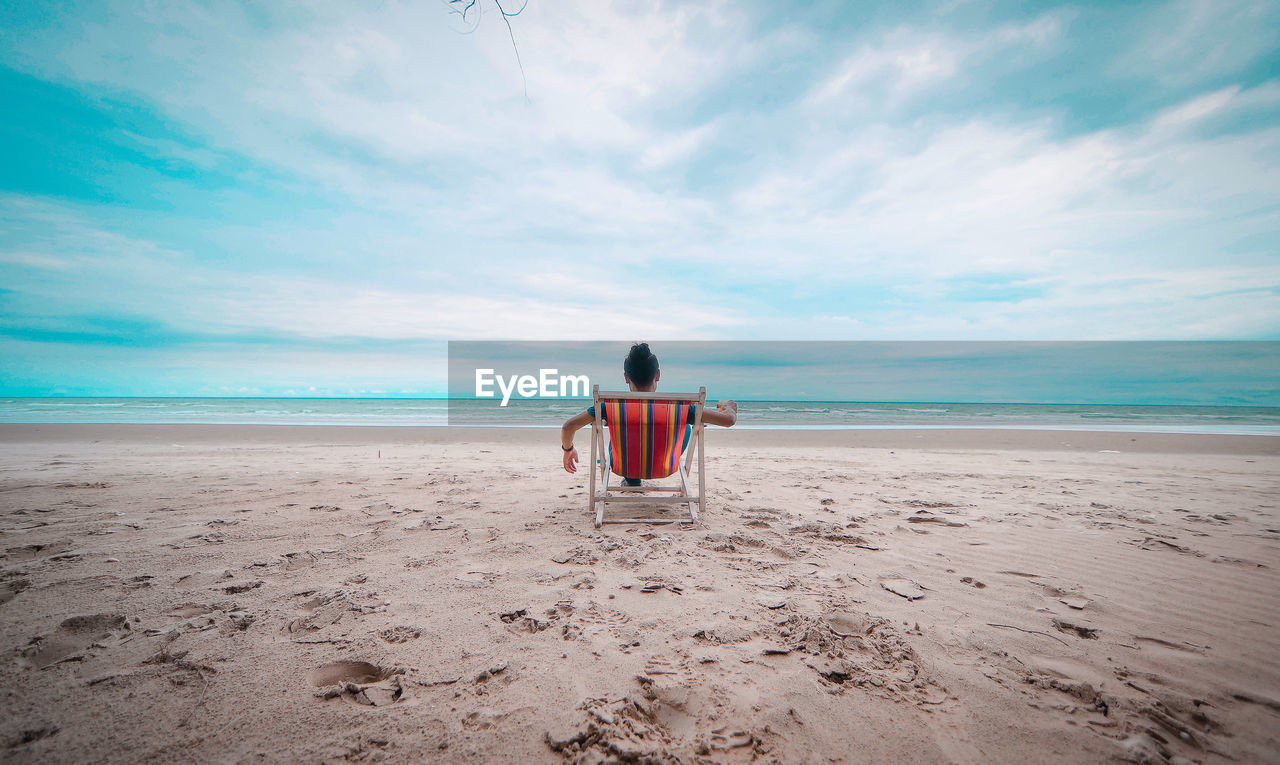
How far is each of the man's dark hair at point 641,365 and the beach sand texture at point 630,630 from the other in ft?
4.28

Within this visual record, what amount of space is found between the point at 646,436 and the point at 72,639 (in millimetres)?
3103

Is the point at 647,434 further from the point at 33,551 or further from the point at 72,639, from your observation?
the point at 33,551

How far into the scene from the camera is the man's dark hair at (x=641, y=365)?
434 centimetres

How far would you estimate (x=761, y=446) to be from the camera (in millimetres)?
10047

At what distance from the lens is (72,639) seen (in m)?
1.89

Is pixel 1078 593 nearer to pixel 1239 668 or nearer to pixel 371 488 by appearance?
pixel 1239 668

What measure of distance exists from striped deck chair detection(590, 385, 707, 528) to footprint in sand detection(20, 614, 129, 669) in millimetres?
2484

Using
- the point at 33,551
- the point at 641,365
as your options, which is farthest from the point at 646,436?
the point at 33,551

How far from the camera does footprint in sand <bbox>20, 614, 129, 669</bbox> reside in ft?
5.75

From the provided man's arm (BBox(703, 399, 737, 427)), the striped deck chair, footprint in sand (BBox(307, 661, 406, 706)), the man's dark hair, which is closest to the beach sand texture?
footprint in sand (BBox(307, 661, 406, 706))

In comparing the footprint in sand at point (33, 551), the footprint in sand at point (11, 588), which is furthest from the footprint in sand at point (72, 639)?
the footprint in sand at point (33, 551)

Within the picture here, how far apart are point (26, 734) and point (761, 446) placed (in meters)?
9.69

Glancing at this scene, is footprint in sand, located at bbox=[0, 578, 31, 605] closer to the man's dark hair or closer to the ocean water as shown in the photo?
the man's dark hair

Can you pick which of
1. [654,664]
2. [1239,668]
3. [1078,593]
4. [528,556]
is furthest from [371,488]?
[1239,668]
